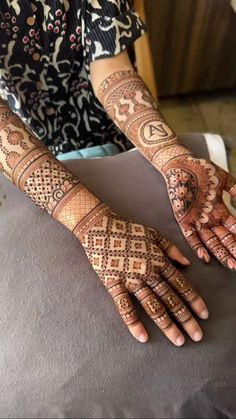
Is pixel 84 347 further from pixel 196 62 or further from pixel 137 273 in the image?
pixel 196 62

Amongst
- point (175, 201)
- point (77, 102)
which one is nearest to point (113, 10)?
point (77, 102)

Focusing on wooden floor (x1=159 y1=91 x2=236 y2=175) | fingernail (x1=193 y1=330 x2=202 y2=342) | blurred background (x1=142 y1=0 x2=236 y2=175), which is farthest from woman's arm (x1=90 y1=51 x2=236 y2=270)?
wooden floor (x1=159 y1=91 x2=236 y2=175)

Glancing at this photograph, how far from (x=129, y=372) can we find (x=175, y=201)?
0.23 m

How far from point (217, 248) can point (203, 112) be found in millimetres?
962

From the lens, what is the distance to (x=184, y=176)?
0.66 metres

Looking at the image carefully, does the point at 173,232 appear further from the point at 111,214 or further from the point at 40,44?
the point at 40,44

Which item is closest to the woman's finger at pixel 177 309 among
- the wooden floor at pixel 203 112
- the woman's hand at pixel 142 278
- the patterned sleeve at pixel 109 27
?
the woman's hand at pixel 142 278

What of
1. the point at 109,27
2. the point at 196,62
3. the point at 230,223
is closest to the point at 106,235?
the point at 230,223

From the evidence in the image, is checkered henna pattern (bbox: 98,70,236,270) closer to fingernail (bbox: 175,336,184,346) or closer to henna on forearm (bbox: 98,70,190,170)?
henna on forearm (bbox: 98,70,190,170)

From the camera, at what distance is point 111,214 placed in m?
0.63

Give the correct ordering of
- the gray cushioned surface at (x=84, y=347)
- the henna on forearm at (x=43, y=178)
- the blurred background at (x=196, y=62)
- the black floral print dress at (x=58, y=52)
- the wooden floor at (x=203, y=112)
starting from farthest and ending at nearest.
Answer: the wooden floor at (x=203, y=112), the blurred background at (x=196, y=62), the black floral print dress at (x=58, y=52), the henna on forearm at (x=43, y=178), the gray cushioned surface at (x=84, y=347)

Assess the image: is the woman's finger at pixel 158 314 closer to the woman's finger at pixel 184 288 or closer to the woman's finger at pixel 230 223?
the woman's finger at pixel 184 288

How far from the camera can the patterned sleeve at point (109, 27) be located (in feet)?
2.48

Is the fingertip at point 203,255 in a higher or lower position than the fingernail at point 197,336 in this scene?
higher
